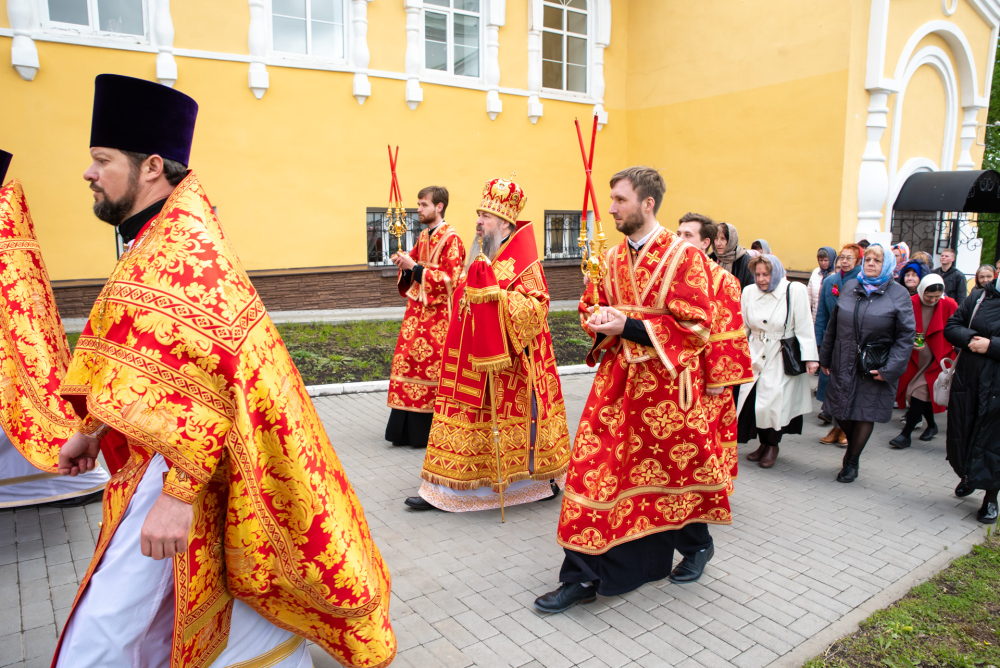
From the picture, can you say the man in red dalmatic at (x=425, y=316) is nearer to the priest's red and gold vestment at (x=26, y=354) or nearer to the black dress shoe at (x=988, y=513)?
the priest's red and gold vestment at (x=26, y=354)

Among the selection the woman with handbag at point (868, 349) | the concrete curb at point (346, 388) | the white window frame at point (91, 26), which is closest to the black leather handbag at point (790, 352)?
the woman with handbag at point (868, 349)

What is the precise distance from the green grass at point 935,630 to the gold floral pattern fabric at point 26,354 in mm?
4226

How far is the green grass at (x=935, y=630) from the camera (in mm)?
3184

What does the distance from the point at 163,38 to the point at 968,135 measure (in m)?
16.7

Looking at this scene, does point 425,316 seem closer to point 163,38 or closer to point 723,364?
point 723,364

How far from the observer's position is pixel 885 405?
5469 millimetres

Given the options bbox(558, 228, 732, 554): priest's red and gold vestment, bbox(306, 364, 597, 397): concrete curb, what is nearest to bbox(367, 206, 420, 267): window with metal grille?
bbox(306, 364, 597, 397): concrete curb

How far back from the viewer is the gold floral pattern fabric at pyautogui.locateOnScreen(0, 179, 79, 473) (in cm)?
399

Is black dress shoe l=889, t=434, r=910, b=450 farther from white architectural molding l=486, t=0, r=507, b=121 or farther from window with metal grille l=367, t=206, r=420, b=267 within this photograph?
white architectural molding l=486, t=0, r=507, b=121

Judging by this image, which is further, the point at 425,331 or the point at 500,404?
the point at 425,331

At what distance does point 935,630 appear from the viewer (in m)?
3.44

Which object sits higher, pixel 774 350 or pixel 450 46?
pixel 450 46

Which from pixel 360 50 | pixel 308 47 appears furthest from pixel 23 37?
pixel 360 50

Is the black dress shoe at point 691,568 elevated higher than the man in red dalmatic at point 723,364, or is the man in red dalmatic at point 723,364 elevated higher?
the man in red dalmatic at point 723,364
